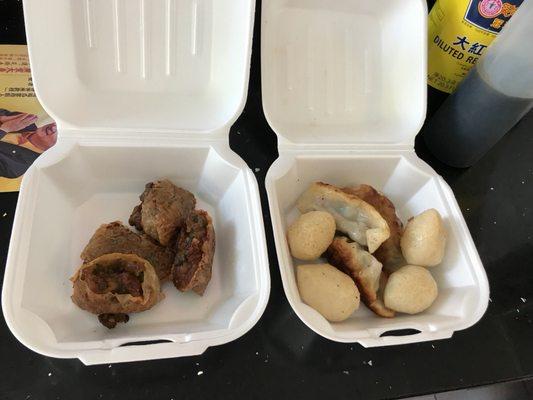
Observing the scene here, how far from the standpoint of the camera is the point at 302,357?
724mm

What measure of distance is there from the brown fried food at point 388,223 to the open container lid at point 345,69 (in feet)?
0.31

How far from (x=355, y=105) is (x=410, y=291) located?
392 millimetres

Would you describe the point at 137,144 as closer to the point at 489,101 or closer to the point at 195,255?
the point at 195,255

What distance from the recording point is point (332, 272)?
74cm

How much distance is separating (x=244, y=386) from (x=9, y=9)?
90 centimetres

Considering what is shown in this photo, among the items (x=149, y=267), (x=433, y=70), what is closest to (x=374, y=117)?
(x=433, y=70)

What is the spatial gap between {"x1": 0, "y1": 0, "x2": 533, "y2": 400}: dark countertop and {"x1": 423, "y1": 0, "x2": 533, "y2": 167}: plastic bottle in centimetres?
7

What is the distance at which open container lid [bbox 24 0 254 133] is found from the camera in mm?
774

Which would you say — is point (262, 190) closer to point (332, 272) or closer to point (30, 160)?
point (332, 272)

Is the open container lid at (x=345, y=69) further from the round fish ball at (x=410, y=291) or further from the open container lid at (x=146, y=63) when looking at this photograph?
the round fish ball at (x=410, y=291)

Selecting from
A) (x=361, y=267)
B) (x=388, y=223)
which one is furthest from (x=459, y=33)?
(x=361, y=267)

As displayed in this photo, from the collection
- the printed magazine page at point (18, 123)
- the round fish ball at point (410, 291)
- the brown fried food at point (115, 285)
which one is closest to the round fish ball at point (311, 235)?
the round fish ball at point (410, 291)

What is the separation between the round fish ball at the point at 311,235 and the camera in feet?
2.49

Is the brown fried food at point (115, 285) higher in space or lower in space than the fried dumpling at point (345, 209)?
lower
